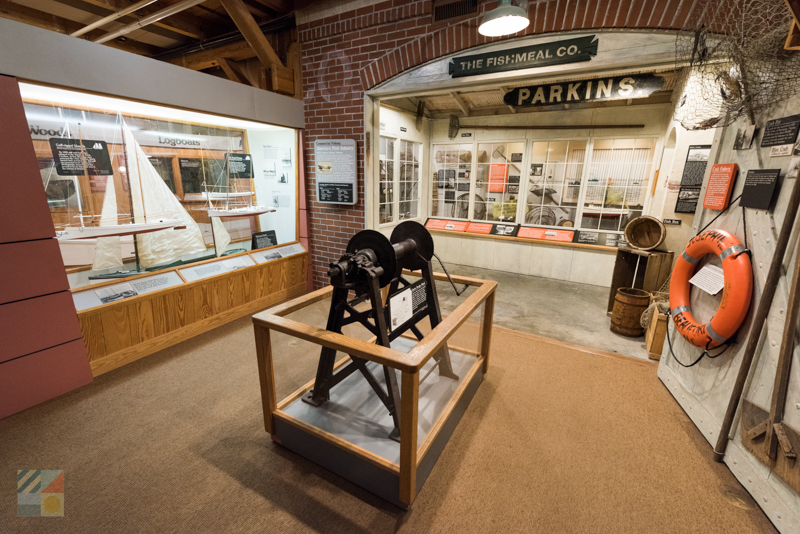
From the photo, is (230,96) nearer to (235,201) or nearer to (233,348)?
(235,201)

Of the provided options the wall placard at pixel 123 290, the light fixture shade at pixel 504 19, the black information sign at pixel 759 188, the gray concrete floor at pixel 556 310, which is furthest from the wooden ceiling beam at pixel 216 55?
the black information sign at pixel 759 188

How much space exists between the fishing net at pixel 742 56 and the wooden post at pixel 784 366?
0.90m

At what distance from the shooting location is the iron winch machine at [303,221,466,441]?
6.10ft

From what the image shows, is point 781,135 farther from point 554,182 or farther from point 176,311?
point 176,311

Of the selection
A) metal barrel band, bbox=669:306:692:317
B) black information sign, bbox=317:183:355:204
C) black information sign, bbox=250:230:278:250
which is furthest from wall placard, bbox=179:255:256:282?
metal barrel band, bbox=669:306:692:317

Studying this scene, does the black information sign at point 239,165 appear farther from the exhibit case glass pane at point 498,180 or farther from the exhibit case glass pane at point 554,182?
the exhibit case glass pane at point 554,182

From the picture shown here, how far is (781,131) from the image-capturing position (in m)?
1.73

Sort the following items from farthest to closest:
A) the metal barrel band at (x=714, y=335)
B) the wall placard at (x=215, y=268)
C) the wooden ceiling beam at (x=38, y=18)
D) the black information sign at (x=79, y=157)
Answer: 1. the wooden ceiling beam at (x=38, y=18)
2. the wall placard at (x=215, y=268)
3. the black information sign at (x=79, y=157)
4. the metal barrel band at (x=714, y=335)

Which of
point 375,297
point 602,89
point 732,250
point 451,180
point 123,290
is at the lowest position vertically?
point 123,290

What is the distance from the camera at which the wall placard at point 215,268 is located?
11.0ft

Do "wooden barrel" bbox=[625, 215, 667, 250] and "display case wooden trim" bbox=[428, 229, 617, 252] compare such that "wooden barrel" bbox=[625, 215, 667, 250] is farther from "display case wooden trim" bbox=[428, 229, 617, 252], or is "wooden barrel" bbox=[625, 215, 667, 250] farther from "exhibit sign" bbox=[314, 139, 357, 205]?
"exhibit sign" bbox=[314, 139, 357, 205]

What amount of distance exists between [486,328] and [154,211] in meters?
3.27

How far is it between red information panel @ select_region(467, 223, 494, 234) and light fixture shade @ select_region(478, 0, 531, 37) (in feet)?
13.1

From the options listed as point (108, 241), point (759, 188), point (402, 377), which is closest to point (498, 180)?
point (759, 188)
